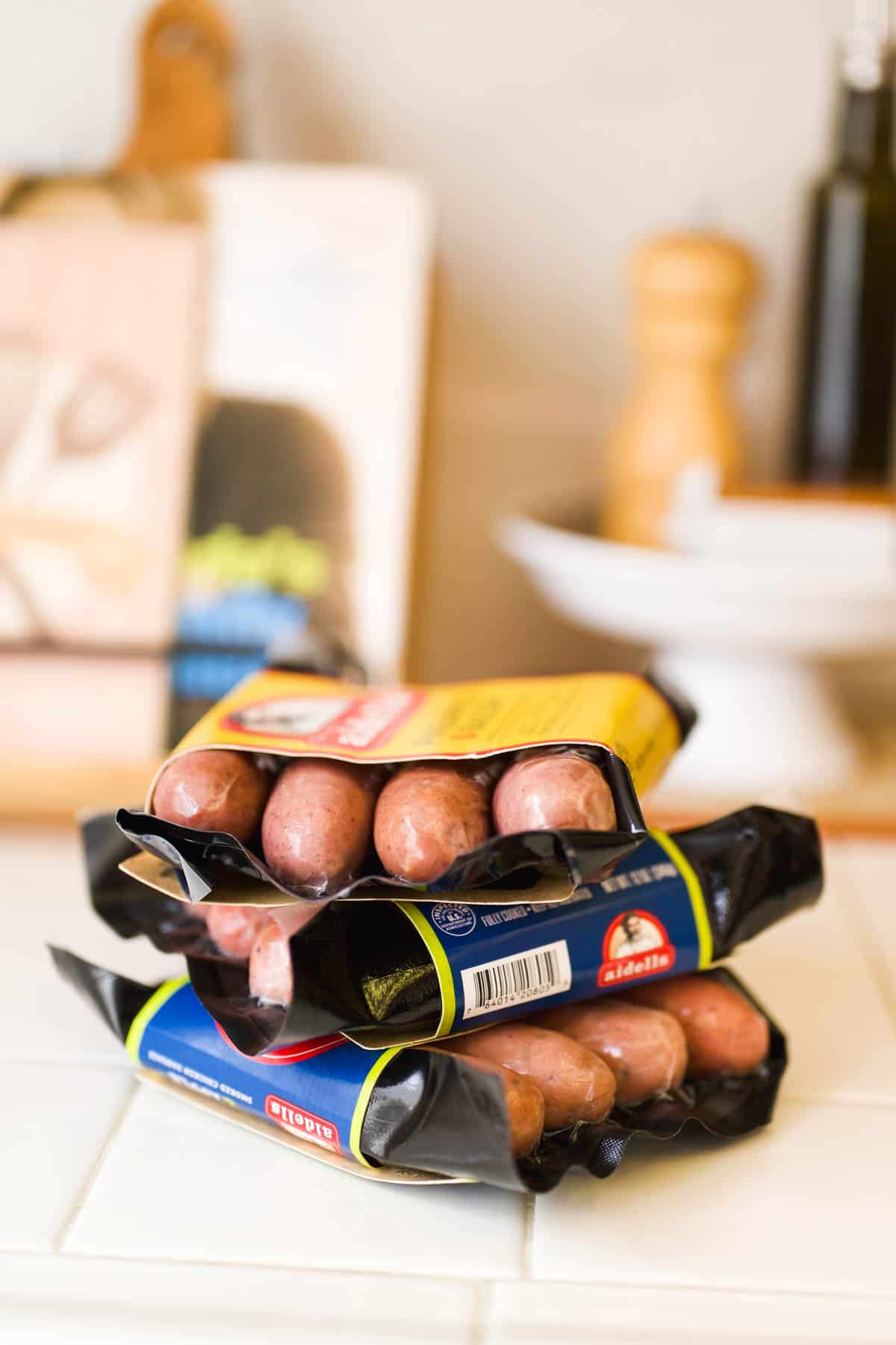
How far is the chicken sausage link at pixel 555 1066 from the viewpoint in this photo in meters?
0.52

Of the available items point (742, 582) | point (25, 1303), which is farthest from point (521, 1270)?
point (742, 582)

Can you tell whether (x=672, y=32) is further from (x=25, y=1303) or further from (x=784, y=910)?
(x=25, y=1303)

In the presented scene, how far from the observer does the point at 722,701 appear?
1029 mm

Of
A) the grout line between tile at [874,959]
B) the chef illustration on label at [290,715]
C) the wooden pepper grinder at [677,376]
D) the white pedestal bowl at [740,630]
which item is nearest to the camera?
the chef illustration on label at [290,715]

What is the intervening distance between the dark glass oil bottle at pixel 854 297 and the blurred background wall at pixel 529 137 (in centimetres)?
9

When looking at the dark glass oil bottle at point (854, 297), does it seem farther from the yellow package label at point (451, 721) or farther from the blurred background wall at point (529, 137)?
the yellow package label at point (451, 721)

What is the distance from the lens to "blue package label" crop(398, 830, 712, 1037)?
517 mm

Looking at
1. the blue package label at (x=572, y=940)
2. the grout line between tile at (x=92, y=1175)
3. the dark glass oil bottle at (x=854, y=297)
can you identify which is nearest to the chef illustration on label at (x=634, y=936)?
the blue package label at (x=572, y=940)

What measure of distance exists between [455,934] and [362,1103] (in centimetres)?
7

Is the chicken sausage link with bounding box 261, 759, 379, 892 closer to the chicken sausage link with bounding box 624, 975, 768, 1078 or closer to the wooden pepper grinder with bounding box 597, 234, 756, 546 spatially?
the chicken sausage link with bounding box 624, 975, 768, 1078

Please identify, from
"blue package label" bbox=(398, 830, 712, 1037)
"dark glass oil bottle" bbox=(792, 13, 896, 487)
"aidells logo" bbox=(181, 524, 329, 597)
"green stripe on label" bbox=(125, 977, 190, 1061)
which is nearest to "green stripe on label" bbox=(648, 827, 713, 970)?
"blue package label" bbox=(398, 830, 712, 1037)

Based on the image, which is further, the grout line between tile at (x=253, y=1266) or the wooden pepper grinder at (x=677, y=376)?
the wooden pepper grinder at (x=677, y=376)

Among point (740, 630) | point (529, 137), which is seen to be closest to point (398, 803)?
point (740, 630)

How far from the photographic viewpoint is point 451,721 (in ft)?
1.87
